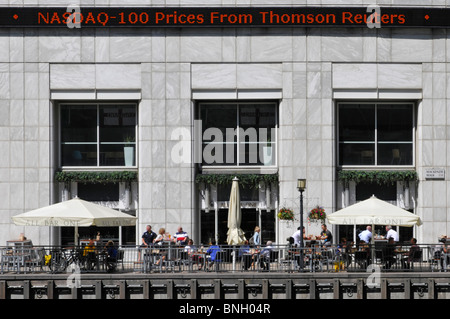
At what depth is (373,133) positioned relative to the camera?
112ft

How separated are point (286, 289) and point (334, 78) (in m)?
10.4

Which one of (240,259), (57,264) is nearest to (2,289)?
(57,264)

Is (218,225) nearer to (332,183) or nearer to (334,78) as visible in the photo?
(332,183)

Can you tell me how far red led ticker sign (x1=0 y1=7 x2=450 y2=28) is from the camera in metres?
33.7

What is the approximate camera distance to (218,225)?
34281mm

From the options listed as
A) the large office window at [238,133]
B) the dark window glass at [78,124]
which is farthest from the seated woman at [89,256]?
the large office window at [238,133]

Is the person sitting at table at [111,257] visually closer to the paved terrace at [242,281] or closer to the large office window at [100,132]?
the paved terrace at [242,281]

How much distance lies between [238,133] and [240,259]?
781 centimetres

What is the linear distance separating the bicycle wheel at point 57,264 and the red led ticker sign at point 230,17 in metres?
10.0

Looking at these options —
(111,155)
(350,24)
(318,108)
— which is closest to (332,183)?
(318,108)

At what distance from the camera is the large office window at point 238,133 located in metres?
34.3

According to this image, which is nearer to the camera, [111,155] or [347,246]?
[347,246]

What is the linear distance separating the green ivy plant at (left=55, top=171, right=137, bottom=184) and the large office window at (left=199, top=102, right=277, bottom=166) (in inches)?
115
